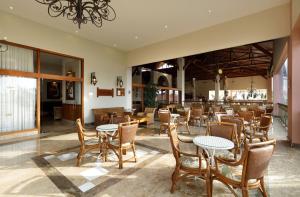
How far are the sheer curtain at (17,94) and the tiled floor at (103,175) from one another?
1510 mm

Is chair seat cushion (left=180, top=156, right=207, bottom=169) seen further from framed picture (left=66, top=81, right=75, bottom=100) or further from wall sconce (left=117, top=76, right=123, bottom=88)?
framed picture (left=66, top=81, right=75, bottom=100)

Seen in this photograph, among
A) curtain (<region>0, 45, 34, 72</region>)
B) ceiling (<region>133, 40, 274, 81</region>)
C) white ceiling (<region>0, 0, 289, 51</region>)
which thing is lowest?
curtain (<region>0, 45, 34, 72</region>)

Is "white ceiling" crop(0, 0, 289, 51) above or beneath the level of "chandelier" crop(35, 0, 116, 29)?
above

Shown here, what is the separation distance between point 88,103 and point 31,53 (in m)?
2.82

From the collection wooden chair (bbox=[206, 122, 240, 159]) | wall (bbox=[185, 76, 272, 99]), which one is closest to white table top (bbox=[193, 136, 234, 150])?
wooden chair (bbox=[206, 122, 240, 159])

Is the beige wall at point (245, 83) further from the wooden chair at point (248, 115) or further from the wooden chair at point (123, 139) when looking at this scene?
the wooden chair at point (123, 139)

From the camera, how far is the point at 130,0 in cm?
445

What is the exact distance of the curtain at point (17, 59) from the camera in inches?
203

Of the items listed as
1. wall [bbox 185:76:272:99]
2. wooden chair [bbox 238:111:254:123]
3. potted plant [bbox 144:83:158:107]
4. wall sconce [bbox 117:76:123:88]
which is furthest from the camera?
wall [bbox 185:76:272:99]

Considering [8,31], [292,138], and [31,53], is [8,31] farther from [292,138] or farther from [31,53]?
[292,138]

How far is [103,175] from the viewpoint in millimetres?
2756

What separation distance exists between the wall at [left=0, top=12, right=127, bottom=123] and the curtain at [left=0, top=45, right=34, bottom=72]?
1.07 feet

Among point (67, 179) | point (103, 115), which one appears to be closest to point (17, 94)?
point (103, 115)

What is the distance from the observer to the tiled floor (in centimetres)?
230
